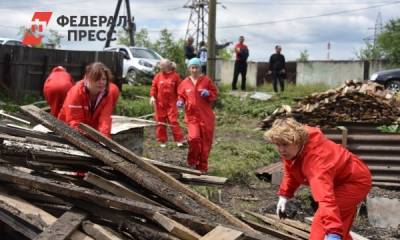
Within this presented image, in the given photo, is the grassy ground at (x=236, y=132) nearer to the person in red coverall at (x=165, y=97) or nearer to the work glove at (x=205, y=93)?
the person in red coverall at (x=165, y=97)

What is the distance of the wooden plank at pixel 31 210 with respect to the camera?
4453mm

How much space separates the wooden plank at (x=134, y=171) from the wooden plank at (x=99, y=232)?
526 millimetres

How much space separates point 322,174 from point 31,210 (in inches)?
81.2

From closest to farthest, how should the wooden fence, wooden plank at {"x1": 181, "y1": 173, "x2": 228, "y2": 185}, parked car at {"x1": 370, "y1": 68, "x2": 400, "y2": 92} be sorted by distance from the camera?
1. wooden plank at {"x1": 181, "y1": 173, "x2": 228, "y2": 185}
2. the wooden fence
3. parked car at {"x1": 370, "y1": 68, "x2": 400, "y2": 92}

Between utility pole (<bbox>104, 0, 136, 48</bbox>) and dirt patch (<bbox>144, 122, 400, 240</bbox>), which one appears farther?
utility pole (<bbox>104, 0, 136, 48</bbox>)

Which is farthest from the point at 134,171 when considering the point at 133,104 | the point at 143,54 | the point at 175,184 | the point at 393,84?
the point at 143,54

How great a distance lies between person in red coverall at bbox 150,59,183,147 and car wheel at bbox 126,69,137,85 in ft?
33.8

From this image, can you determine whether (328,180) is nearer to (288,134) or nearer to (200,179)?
(288,134)

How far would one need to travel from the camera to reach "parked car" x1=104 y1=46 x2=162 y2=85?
23203mm

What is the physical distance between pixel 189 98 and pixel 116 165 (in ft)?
14.4

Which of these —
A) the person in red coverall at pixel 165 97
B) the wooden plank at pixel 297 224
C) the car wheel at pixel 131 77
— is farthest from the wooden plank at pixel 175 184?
the car wheel at pixel 131 77

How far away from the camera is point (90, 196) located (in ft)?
15.5

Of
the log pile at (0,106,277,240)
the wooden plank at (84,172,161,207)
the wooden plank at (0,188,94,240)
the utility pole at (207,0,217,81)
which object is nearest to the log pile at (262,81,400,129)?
the utility pole at (207,0,217,81)

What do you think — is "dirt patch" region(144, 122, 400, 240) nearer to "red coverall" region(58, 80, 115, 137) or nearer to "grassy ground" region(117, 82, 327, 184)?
"grassy ground" region(117, 82, 327, 184)
